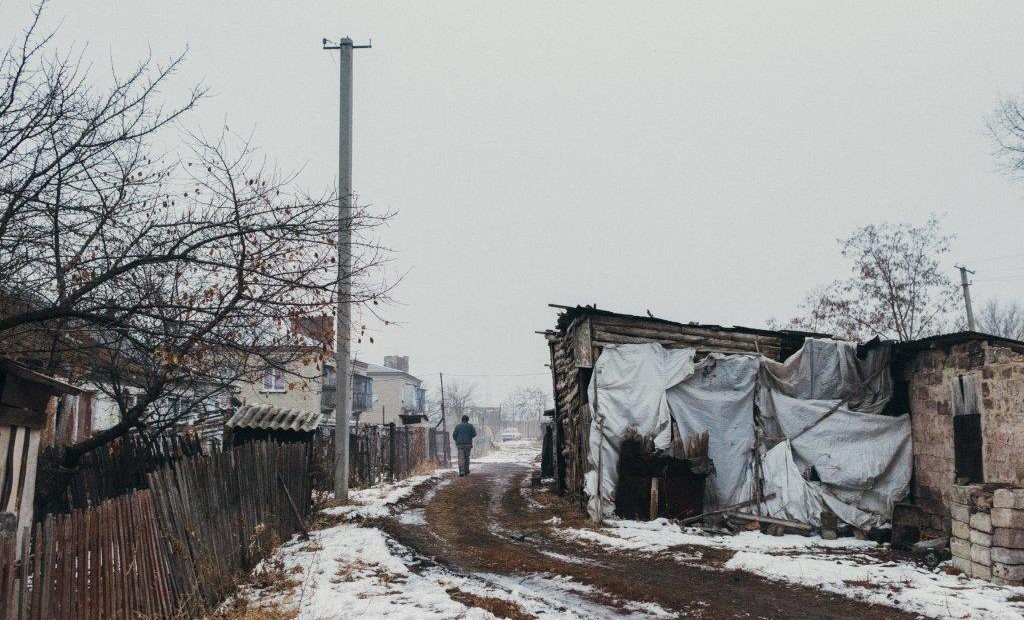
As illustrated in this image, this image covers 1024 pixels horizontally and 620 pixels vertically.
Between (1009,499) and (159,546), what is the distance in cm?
856

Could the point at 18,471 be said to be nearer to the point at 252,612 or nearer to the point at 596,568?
the point at 252,612

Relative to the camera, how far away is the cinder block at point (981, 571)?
309 inches

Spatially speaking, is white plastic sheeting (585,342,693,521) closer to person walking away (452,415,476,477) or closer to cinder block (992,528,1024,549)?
cinder block (992,528,1024,549)

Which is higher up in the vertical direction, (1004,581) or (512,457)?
(1004,581)

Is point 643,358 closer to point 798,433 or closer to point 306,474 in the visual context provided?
point 798,433

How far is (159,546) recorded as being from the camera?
19.5ft

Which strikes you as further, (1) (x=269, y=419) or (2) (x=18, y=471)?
(1) (x=269, y=419)

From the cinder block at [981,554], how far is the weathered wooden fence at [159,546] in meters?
8.12

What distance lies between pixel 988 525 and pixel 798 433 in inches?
196

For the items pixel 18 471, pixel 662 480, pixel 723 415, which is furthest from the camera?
pixel 723 415

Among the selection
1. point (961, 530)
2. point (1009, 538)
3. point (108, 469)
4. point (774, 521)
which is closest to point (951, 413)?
A: point (774, 521)

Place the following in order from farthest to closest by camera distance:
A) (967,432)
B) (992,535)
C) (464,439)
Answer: (464,439)
(967,432)
(992,535)

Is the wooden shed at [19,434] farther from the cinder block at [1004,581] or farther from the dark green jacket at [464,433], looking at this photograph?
the dark green jacket at [464,433]

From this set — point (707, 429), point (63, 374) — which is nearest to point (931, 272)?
point (707, 429)
